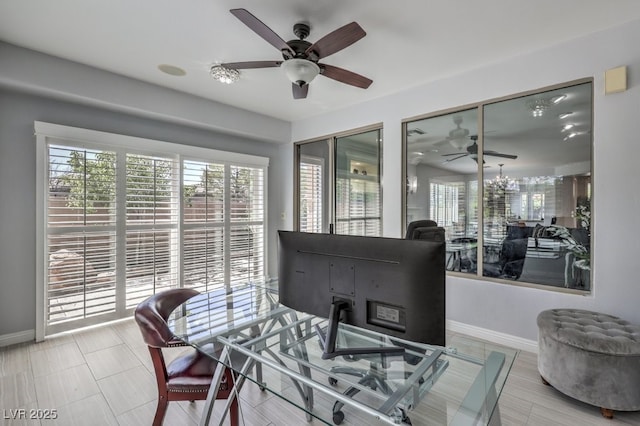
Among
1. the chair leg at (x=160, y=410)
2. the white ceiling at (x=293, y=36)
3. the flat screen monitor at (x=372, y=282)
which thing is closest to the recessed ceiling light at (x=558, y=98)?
the white ceiling at (x=293, y=36)

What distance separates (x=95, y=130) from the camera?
3381 mm

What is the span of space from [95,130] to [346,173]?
3.15 meters

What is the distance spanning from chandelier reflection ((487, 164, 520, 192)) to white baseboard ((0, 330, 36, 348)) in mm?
4913

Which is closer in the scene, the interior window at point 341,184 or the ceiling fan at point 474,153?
the ceiling fan at point 474,153

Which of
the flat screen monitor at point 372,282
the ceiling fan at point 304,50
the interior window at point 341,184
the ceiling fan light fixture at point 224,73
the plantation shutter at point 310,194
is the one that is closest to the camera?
the flat screen monitor at point 372,282

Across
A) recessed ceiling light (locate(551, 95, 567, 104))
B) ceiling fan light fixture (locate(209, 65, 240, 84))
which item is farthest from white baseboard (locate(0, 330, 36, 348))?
recessed ceiling light (locate(551, 95, 567, 104))

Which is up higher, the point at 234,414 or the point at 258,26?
the point at 258,26

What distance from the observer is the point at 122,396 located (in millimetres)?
2197

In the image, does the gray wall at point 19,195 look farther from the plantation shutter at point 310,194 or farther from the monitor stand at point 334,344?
the monitor stand at point 334,344

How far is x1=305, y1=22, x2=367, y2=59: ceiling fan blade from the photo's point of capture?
1.96 metres

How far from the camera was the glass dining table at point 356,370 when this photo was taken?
1172 mm

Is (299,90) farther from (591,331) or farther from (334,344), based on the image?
(591,331)

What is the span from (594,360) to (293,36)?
323 cm

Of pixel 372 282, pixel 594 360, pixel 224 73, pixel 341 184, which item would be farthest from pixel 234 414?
pixel 341 184
